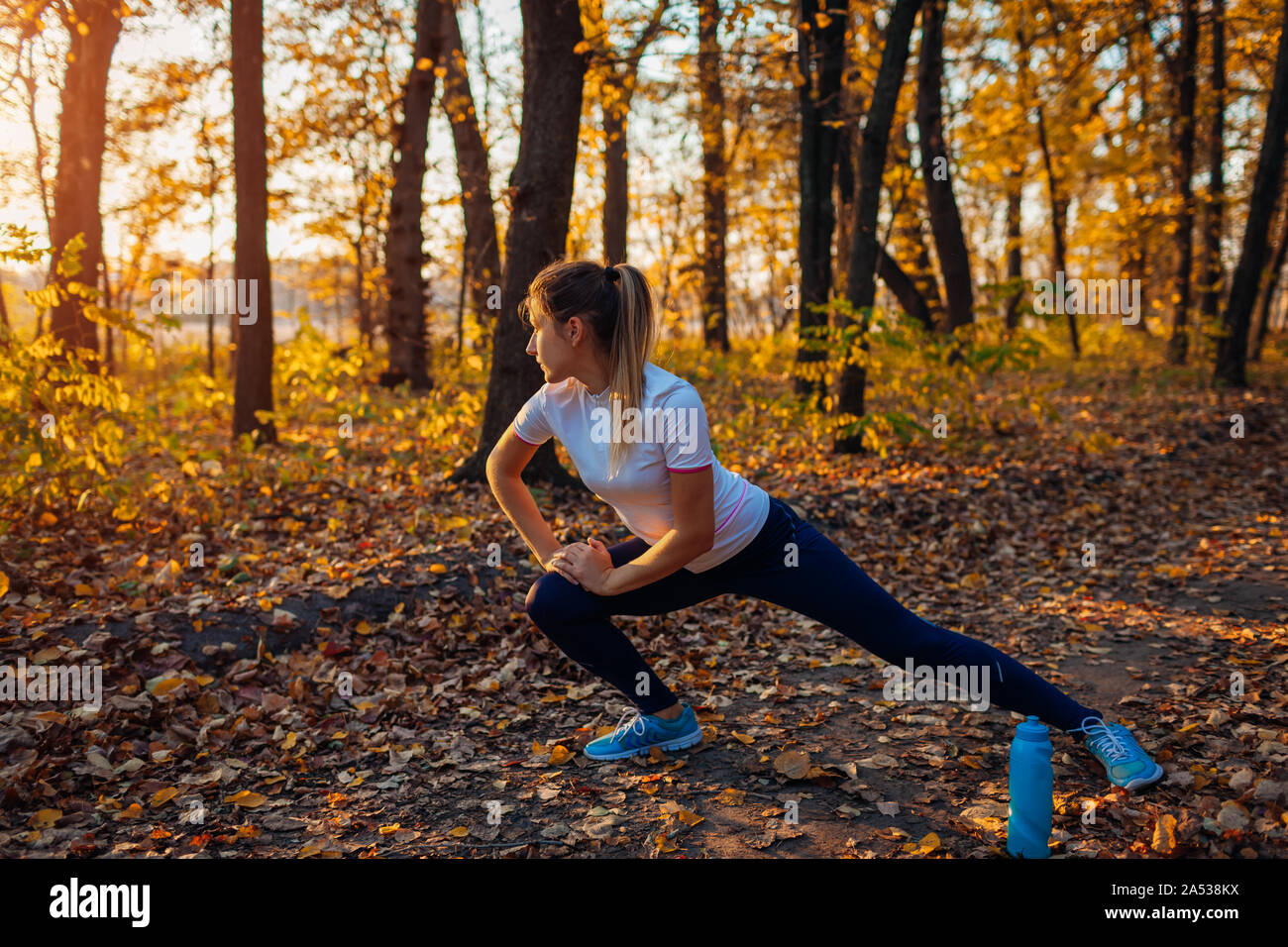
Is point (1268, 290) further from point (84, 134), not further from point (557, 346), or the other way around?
point (84, 134)

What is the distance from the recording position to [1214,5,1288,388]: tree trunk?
1112 cm

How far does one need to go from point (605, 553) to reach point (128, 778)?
2224 mm

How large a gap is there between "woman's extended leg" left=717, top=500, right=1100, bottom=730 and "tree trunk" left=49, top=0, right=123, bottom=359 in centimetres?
944

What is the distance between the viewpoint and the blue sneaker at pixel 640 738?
3734 mm

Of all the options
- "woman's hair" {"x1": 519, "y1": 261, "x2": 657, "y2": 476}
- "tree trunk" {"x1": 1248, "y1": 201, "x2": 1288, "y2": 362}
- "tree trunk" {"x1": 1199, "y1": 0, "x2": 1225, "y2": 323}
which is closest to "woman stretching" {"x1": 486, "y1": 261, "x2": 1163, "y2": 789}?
"woman's hair" {"x1": 519, "y1": 261, "x2": 657, "y2": 476}

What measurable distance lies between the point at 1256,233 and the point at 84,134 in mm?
15004

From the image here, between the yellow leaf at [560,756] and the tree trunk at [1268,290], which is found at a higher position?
the tree trunk at [1268,290]

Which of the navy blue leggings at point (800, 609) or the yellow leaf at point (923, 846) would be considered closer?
the yellow leaf at point (923, 846)

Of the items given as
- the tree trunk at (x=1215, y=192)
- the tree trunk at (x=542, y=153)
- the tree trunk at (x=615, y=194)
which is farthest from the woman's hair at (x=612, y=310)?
the tree trunk at (x=1215, y=192)

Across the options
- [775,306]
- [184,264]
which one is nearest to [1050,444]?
[775,306]

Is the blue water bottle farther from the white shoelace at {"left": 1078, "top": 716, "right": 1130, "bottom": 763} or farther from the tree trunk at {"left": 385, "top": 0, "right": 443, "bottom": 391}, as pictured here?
the tree trunk at {"left": 385, "top": 0, "right": 443, "bottom": 391}

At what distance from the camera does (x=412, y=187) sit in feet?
40.8

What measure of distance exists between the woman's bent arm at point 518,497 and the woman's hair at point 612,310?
609 millimetres

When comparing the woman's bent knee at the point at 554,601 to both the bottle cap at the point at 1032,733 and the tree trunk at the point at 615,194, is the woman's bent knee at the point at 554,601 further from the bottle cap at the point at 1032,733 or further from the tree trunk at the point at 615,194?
the tree trunk at the point at 615,194
